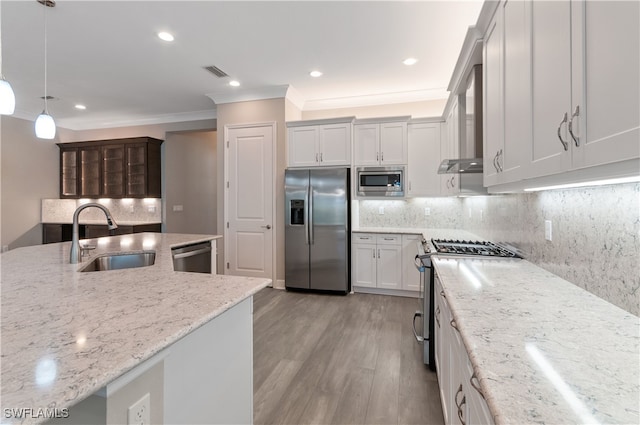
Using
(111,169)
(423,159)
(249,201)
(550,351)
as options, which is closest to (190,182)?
(111,169)

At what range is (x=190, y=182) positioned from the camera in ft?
21.1

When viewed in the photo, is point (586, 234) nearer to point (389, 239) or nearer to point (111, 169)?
point (389, 239)

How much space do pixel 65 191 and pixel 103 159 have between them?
1201mm

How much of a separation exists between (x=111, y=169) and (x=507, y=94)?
669cm

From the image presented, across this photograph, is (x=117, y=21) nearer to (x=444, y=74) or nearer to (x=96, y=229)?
(x=444, y=74)

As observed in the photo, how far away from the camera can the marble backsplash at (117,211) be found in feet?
19.2

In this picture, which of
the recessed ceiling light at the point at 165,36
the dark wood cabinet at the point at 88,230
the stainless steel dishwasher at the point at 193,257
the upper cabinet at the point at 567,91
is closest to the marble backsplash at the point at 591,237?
the upper cabinet at the point at 567,91

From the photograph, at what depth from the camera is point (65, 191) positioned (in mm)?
6105

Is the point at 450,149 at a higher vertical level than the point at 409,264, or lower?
higher

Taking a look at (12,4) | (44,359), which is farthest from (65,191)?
(44,359)

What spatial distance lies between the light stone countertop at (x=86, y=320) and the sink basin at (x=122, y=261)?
38 cm

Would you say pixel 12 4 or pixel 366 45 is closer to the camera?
pixel 12 4

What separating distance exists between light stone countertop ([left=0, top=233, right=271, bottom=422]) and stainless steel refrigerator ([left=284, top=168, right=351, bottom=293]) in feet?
8.66

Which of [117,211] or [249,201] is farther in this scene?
[117,211]
